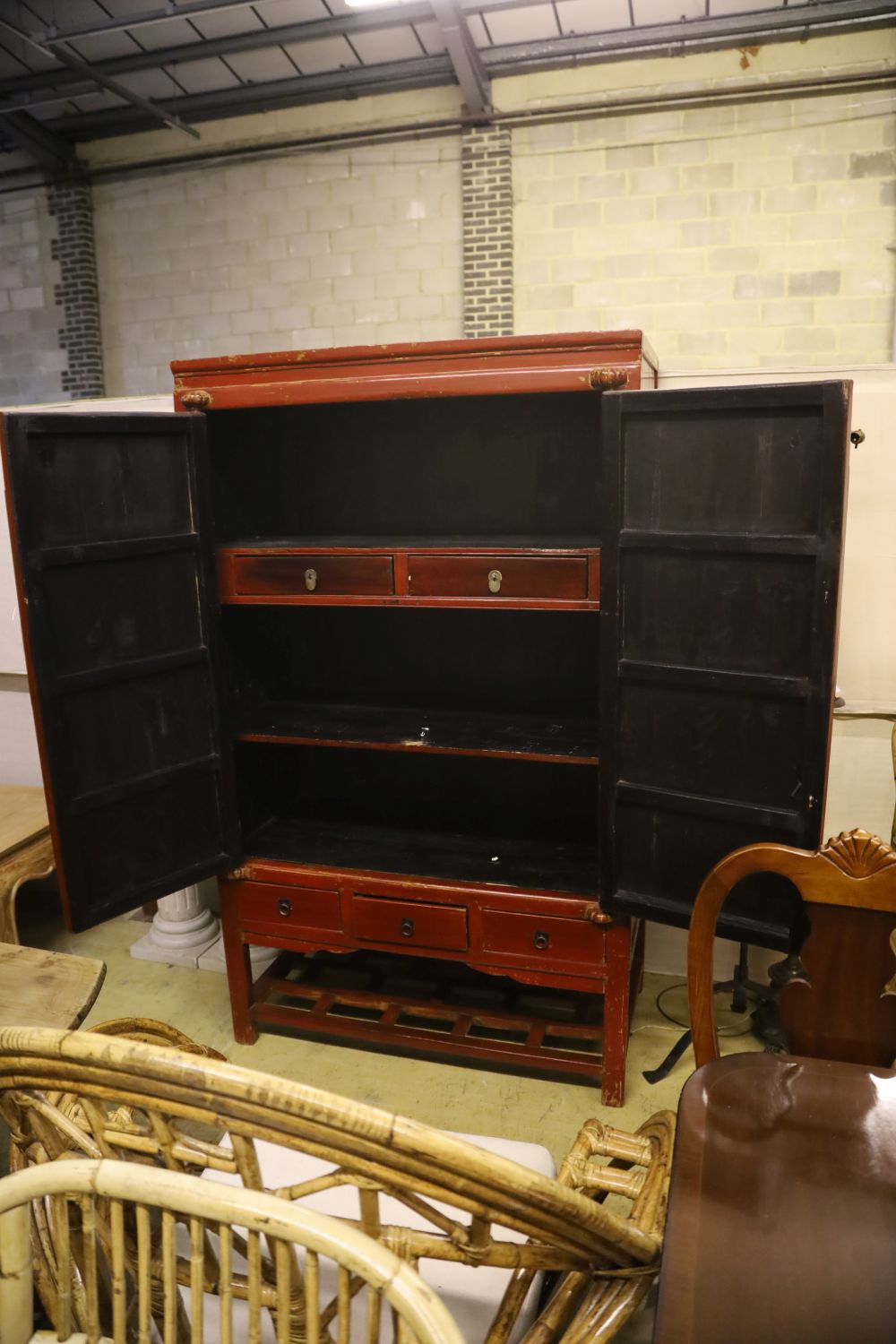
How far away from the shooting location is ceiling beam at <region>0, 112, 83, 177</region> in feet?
21.3

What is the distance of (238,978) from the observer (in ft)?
9.78

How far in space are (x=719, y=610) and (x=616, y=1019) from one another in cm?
122

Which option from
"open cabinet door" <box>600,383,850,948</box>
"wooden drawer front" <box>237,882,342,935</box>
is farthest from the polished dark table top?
"wooden drawer front" <box>237,882,342,935</box>

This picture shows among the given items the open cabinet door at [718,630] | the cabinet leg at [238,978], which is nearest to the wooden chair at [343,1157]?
the open cabinet door at [718,630]

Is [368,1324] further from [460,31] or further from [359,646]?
[460,31]

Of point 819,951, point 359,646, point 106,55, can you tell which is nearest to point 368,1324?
point 819,951

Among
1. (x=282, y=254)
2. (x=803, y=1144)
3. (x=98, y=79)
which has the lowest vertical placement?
(x=803, y=1144)

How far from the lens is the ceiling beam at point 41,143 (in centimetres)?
648

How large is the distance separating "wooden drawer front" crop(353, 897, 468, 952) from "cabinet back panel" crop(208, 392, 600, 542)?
1216 millimetres

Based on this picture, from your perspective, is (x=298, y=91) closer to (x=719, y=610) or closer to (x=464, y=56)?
(x=464, y=56)

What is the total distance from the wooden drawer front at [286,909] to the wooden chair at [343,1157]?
64.9 inches

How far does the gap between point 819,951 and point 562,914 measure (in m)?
1.10

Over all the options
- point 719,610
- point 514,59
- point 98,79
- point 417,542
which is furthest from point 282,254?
point 719,610

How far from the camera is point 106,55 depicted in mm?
6023
